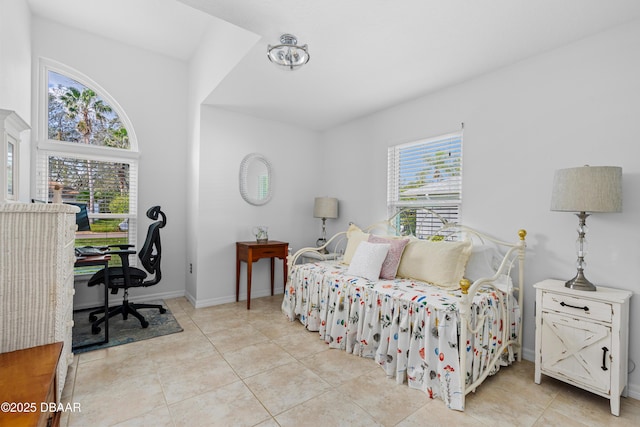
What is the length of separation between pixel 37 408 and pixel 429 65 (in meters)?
3.06

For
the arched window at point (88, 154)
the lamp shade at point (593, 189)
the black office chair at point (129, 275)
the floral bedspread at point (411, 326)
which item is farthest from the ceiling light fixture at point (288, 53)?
the arched window at point (88, 154)

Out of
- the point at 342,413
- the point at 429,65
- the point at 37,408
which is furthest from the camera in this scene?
the point at 429,65

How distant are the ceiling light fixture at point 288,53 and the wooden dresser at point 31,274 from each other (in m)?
1.60

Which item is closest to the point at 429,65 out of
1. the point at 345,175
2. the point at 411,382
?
the point at 345,175

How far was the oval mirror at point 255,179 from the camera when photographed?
3963mm

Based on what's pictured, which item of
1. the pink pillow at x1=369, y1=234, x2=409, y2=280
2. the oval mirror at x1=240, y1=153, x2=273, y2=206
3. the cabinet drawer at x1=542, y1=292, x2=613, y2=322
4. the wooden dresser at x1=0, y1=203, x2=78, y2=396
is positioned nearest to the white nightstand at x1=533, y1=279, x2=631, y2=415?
the cabinet drawer at x1=542, y1=292, x2=613, y2=322

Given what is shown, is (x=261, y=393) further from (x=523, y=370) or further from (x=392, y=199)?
(x=392, y=199)

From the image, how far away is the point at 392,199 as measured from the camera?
11.7 feet

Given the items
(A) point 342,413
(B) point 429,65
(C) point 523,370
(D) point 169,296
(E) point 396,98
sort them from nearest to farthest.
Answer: (A) point 342,413, (C) point 523,370, (B) point 429,65, (E) point 396,98, (D) point 169,296

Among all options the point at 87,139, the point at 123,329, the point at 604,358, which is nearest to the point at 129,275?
the point at 123,329

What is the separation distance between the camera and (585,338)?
6.06 feet

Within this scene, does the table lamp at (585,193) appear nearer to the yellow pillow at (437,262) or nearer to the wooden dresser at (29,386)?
the yellow pillow at (437,262)

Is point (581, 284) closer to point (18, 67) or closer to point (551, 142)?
point (551, 142)

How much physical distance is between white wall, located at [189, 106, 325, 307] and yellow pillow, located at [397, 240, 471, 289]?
2.03 m
